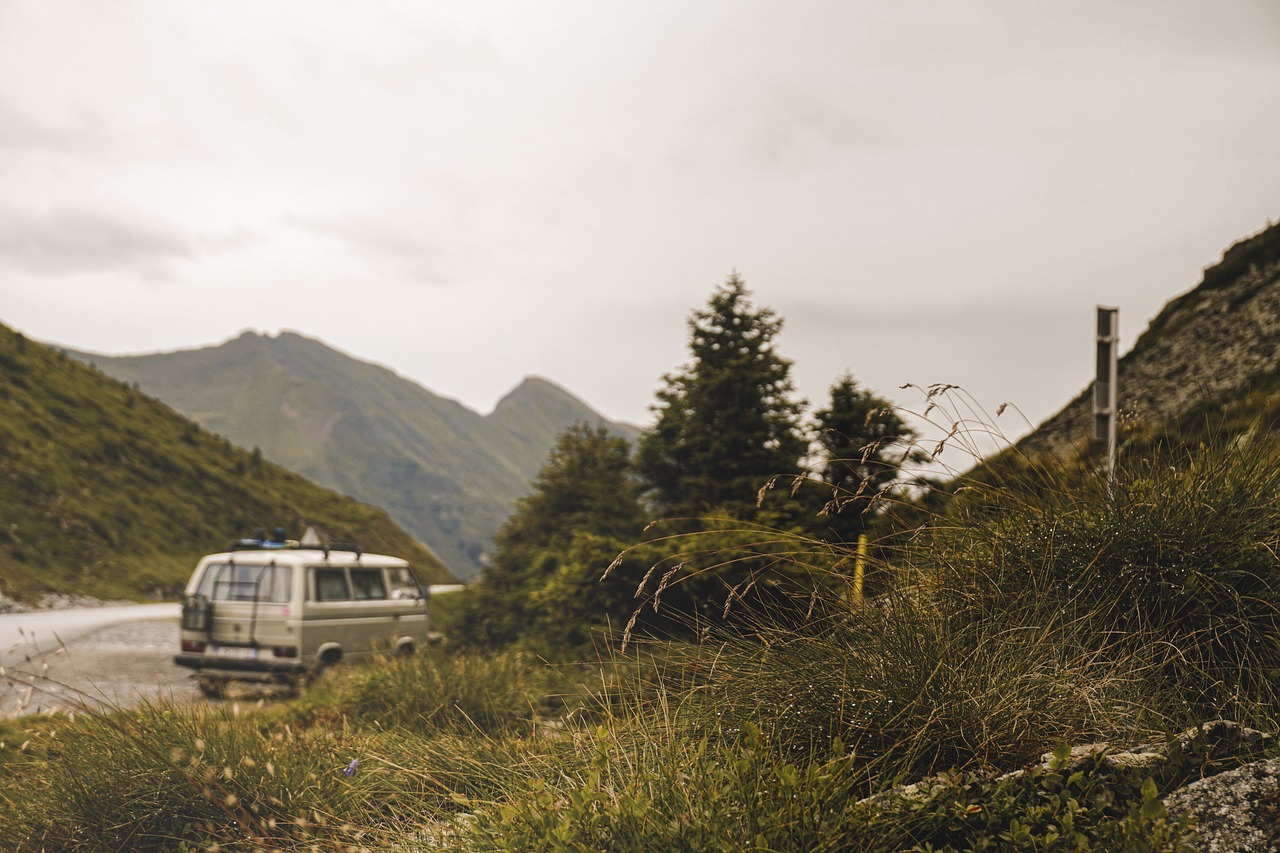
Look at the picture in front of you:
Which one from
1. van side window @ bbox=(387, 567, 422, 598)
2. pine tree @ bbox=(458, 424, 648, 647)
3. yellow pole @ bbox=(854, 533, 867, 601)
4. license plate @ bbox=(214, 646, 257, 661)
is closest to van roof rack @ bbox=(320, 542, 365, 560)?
van side window @ bbox=(387, 567, 422, 598)

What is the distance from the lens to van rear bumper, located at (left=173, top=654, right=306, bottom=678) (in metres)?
11.9

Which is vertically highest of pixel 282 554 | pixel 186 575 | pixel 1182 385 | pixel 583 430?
pixel 1182 385

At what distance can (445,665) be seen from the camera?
8219 mm

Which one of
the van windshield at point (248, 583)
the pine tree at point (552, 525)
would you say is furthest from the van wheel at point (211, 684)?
the pine tree at point (552, 525)

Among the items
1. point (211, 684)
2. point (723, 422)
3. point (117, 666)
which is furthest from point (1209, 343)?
point (117, 666)

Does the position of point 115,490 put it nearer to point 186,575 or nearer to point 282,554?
point 186,575

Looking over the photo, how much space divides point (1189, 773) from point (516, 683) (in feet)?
17.8

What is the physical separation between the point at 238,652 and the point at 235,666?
17 cm

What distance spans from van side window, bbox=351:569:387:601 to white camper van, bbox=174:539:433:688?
11.6 inches

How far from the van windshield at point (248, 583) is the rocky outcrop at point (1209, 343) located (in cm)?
1798

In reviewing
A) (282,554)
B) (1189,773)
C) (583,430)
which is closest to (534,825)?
(1189,773)

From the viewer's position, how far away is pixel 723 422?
1287 centimetres

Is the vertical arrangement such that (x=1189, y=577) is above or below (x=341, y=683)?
above

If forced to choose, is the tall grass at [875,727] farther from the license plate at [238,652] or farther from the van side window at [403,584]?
the van side window at [403,584]
